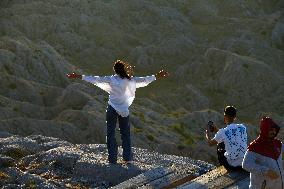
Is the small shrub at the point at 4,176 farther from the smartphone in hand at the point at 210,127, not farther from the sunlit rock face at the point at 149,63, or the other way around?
the sunlit rock face at the point at 149,63

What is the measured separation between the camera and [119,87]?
14688 millimetres

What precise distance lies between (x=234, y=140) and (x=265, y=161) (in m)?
3.32

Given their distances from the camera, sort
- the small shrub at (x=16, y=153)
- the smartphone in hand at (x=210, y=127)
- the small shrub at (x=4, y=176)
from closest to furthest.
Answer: the smartphone in hand at (x=210, y=127) < the small shrub at (x=4, y=176) < the small shrub at (x=16, y=153)

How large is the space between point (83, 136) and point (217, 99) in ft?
76.2

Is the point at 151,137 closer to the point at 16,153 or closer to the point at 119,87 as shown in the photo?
the point at 16,153

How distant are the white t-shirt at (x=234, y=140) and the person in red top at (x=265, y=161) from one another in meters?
3.14

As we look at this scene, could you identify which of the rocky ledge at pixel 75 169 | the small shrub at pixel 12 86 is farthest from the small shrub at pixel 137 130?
the rocky ledge at pixel 75 169

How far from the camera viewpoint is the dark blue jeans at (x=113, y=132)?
15172 mm

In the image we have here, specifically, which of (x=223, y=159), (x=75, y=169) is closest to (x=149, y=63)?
(x=75, y=169)

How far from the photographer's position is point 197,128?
45562 millimetres

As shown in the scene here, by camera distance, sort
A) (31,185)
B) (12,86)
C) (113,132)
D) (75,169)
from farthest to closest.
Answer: (12,86), (75,169), (113,132), (31,185)

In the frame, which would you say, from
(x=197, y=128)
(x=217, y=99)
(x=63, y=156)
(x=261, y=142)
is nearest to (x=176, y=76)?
(x=217, y=99)

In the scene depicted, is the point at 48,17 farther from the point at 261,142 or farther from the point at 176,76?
the point at 261,142

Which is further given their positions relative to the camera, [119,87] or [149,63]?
[149,63]
